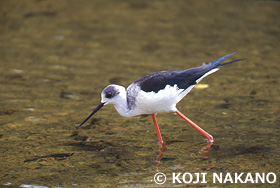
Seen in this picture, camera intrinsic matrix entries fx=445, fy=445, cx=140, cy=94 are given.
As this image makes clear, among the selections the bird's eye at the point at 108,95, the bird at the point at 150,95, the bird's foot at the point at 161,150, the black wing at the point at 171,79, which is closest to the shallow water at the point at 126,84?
the bird's foot at the point at 161,150

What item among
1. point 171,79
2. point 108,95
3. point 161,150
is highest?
point 171,79

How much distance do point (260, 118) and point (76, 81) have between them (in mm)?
3451

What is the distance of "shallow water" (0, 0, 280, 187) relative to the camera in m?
5.46

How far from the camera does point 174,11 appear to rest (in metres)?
11.9

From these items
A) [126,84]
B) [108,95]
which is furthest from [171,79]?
[126,84]

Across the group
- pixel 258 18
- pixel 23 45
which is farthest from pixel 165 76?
pixel 258 18

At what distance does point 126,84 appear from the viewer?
8109 millimetres

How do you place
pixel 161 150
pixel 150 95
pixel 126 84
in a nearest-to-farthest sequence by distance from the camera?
pixel 150 95 < pixel 161 150 < pixel 126 84

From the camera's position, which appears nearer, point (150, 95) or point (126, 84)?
point (150, 95)

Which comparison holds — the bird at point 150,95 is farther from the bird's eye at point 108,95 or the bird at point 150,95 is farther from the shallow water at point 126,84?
the shallow water at point 126,84

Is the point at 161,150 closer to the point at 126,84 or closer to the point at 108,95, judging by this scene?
the point at 108,95

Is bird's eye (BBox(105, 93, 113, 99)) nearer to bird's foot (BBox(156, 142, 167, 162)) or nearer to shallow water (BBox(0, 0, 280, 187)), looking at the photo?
shallow water (BBox(0, 0, 280, 187))

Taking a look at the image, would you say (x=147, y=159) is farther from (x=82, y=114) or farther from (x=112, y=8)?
(x=112, y=8)

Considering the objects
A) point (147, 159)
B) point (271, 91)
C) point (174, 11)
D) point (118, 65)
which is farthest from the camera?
point (174, 11)
